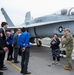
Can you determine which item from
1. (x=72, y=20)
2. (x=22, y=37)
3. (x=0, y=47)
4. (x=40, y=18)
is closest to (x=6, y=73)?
(x=0, y=47)

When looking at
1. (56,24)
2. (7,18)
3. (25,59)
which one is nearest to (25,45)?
(25,59)

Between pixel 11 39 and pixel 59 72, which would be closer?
pixel 59 72

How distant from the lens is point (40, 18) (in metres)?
15.8

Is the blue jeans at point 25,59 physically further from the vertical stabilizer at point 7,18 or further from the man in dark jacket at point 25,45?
the vertical stabilizer at point 7,18

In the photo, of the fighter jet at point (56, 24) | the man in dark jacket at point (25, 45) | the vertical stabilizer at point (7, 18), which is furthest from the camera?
the vertical stabilizer at point (7, 18)

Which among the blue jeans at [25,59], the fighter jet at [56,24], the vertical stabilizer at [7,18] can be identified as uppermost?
the vertical stabilizer at [7,18]

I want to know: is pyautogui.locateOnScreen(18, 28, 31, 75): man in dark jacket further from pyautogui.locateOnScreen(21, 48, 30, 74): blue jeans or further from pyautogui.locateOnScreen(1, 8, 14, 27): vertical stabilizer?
pyautogui.locateOnScreen(1, 8, 14, 27): vertical stabilizer

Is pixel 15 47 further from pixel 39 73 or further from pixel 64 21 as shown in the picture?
pixel 64 21

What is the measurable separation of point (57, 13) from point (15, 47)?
5.02 metres

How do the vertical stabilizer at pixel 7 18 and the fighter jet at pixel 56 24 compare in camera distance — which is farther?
the vertical stabilizer at pixel 7 18

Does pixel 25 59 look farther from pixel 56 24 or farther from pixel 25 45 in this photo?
pixel 56 24

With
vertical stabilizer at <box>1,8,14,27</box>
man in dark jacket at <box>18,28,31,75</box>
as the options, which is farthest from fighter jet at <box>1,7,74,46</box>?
vertical stabilizer at <box>1,8,14,27</box>

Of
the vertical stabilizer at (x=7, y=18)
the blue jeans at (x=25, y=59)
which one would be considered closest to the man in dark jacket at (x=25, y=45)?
the blue jeans at (x=25, y=59)

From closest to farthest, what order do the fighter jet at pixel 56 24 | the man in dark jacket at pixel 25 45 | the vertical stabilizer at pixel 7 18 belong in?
A: 1. the man in dark jacket at pixel 25 45
2. the fighter jet at pixel 56 24
3. the vertical stabilizer at pixel 7 18
